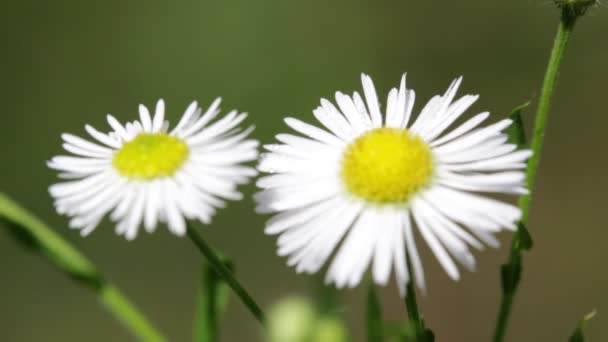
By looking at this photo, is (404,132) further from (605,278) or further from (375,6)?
(375,6)

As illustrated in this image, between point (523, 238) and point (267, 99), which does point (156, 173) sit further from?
point (267, 99)

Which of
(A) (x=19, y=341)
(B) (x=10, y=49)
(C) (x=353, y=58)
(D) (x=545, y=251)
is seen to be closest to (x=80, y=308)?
(A) (x=19, y=341)

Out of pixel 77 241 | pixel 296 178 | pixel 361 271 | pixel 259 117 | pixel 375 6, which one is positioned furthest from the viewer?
pixel 375 6

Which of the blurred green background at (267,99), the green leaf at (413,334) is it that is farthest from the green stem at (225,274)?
the blurred green background at (267,99)

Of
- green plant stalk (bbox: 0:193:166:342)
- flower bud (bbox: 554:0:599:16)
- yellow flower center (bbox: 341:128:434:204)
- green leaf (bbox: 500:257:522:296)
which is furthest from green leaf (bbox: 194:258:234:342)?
flower bud (bbox: 554:0:599:16)

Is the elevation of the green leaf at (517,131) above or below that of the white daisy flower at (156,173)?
below

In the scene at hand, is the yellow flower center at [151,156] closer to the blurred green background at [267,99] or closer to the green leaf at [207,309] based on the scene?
the green leaf at [207,309]
